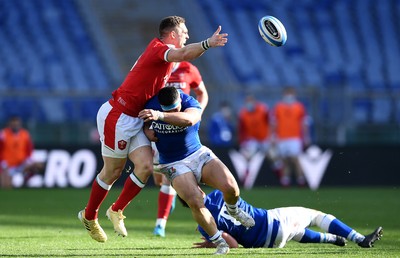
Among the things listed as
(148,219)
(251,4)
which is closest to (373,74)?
(251,4)

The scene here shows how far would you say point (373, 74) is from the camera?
89.8ft

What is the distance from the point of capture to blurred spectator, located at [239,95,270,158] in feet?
71.6

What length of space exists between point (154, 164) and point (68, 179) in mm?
10567

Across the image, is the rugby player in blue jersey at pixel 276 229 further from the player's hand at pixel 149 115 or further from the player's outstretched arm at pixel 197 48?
the player's outstretched arm at pixel 197 48

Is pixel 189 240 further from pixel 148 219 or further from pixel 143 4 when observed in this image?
pixel 143 4

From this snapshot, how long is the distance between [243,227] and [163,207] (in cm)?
226

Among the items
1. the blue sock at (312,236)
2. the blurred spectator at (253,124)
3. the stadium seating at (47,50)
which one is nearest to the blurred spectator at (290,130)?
the blurred spectator at (253,124)

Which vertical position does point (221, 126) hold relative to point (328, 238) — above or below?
below

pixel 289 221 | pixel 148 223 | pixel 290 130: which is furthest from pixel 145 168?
pixel 290 130

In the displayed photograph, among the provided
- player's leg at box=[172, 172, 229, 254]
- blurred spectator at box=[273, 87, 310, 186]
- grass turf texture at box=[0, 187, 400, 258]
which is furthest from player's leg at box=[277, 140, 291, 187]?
player's leg at box=[172, 172, 229, 254]

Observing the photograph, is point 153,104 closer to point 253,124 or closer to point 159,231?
point 159,231

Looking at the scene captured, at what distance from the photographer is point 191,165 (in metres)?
9.07

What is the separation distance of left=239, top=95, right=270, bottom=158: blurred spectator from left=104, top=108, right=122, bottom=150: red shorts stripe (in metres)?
11.8

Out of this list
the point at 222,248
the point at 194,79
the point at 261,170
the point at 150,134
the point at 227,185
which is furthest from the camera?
the point at 261,170
